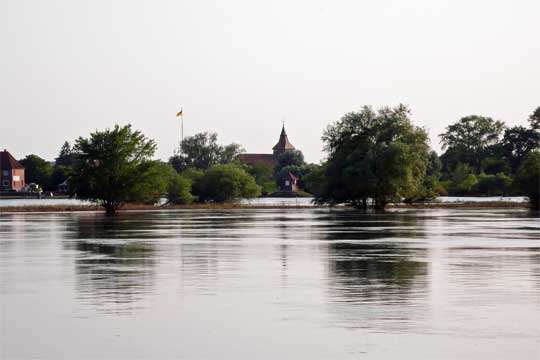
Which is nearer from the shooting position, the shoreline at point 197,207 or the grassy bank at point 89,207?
the grassy bank at point 89,207

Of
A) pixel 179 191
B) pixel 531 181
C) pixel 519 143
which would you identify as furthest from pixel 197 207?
pixel 519 143

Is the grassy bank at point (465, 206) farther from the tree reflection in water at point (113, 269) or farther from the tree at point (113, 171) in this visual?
the tree reflection in water at point (113, 269)

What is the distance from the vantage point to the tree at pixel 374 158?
331ft

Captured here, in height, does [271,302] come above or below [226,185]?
below

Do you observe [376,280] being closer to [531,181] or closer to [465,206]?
[531,181]

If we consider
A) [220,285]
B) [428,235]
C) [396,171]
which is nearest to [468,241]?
[428,235]

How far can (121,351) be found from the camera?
49.2 ft

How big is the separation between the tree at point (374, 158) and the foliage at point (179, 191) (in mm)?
26737

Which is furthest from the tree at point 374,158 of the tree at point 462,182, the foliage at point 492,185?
the tree at point 462,182

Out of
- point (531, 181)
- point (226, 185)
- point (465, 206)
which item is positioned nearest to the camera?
point (531, 181)

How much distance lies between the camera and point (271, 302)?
2114 centimetres

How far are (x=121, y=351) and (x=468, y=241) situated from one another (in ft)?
99.6

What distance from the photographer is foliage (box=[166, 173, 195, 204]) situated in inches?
5143

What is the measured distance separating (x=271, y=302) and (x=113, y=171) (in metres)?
83.0
